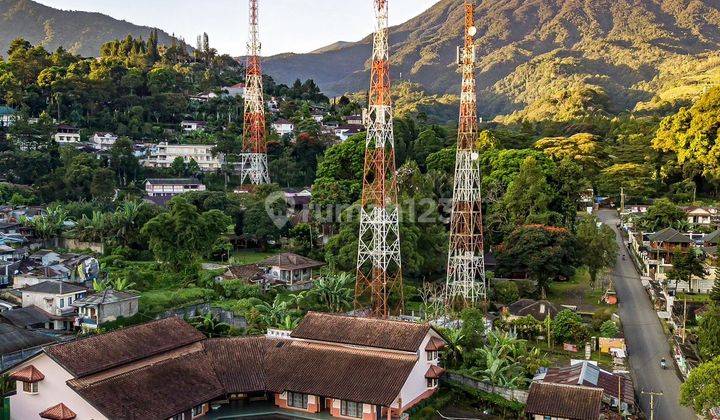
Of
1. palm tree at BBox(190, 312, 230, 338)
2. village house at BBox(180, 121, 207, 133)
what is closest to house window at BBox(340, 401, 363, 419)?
palm tree at BBox(190, 312, 230, 338)

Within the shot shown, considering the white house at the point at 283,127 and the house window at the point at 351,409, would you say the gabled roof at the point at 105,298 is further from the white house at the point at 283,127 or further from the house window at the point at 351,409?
the white house at the point at 283,127

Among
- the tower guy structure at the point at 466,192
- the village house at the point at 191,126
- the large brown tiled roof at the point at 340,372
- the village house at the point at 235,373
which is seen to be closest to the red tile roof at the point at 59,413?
the village house at the point at 235,373

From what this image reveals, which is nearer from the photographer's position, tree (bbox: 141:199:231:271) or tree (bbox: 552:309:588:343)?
tree (bbox: 552:309:588:343)

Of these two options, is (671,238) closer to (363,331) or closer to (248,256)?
(363,331)

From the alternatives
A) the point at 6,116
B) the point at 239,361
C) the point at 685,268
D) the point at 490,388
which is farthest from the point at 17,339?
the point at 6,116

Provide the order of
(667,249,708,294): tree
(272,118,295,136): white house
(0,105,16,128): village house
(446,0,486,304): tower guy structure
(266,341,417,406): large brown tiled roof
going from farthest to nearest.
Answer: (272,118,295,136): white house, (0,105,16,128): village house, (667,249,708,294): tree, (446,0,486,304): tower guy structure, (266,341,417,406): large brown tiled roof

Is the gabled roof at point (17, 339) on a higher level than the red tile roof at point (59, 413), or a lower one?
higher

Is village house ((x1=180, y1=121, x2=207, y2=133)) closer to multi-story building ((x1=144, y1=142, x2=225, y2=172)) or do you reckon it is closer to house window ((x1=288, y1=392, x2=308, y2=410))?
multi-story building ((x1=144, y1=142, x2=225, y2=172))
